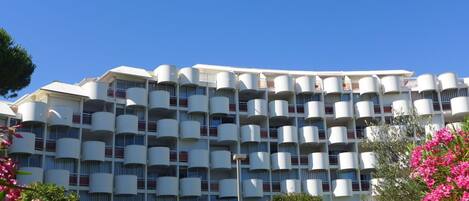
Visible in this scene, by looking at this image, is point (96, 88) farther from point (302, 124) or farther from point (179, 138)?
point (302, 124)

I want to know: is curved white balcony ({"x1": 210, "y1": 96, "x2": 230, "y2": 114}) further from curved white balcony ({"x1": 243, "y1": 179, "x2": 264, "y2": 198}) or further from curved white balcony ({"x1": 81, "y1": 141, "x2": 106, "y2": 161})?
curved white balcony ({"x1": 81, "y1": 141, "x2": 106, "y2": 161})

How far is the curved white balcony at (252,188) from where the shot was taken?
52031 mm

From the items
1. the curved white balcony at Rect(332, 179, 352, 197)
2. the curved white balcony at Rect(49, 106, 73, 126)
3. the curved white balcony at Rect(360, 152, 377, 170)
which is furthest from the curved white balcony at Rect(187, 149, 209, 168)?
the curved white balcony at Rect(360, 152, 377, 170)

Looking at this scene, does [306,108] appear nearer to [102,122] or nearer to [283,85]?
[283,85]

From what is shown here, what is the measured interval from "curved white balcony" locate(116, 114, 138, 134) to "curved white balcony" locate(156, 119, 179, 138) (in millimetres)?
2311

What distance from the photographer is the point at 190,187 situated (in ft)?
165

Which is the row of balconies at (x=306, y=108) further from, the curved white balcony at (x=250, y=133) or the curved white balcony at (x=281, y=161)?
the curved white balcony at (x=281, y=161)

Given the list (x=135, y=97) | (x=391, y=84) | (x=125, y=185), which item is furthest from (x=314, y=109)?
(x=125, y=185)

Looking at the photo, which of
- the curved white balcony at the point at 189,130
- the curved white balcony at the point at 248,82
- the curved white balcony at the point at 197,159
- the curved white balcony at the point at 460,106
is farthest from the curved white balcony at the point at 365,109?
the curved white balcony at the point at 189,130

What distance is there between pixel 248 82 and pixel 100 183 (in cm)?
1683

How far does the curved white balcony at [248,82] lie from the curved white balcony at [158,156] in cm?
1006

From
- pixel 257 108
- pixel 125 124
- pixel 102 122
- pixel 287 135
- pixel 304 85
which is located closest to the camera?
pixel 102 122

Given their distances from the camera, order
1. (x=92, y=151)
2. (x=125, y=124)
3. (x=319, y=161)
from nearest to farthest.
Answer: (x=92, y=151), (x=125, y=124), (x=319, y=161)

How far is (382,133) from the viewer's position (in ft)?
111
